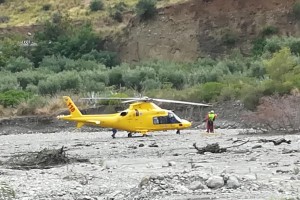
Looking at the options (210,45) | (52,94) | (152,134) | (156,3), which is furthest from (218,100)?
(156,3)

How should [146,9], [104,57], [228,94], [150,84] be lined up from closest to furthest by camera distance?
[228,94] → [150,84] → [104,57] → [146,9]

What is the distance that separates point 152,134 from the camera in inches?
1649

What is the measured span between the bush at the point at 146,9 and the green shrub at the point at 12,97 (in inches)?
1008

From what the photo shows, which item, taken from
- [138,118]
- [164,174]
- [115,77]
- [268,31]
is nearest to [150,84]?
[115,77]

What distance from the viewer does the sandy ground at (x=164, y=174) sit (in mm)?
14750

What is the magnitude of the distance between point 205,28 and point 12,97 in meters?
28.2

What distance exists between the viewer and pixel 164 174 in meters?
17.6

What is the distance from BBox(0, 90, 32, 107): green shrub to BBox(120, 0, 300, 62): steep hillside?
24.8m

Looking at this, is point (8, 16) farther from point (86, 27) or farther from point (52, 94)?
point (52, 94)

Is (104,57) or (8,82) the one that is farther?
(104,57)

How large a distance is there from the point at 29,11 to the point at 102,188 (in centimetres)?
8477

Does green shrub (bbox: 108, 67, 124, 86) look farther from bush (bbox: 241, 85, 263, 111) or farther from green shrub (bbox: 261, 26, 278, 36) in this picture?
bush (bbox: 241, 85, 263, 111)

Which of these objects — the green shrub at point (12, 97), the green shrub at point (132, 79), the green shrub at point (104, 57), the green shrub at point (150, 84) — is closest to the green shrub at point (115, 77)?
the green shrub at point (132, 79)

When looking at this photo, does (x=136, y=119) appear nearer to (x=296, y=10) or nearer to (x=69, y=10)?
(x=296, y=10)
